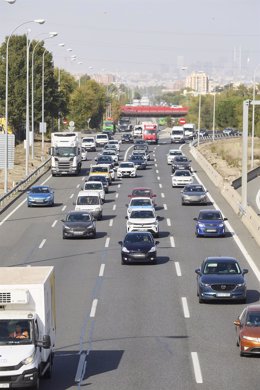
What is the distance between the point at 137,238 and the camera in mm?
42875

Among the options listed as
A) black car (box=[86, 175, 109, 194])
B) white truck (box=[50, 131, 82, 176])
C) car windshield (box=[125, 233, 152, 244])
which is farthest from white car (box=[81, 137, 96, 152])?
car windshield (box=[125, 233, 152, 244])

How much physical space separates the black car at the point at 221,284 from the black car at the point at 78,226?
50.5ft

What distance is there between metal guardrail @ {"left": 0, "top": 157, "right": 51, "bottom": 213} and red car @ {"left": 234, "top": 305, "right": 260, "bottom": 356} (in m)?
36.6

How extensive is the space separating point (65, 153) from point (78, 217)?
99.8 feet

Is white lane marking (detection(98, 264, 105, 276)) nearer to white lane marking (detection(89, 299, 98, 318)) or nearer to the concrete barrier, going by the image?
white lane marking (detection(89, 299, 98, 318))

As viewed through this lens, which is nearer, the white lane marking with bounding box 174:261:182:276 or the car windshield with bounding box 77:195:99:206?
the white lane marking with bounding box 174:261:182:276

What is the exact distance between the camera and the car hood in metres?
33.6

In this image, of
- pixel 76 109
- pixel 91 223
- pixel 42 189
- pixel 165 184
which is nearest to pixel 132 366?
pixel 91 223

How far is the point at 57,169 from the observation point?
8144 cm

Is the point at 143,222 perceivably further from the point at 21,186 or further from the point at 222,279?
the point at 21,186

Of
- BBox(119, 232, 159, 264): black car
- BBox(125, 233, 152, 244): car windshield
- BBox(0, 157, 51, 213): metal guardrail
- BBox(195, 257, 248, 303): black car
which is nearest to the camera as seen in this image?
BBox(195, 257, 248, 303): black car

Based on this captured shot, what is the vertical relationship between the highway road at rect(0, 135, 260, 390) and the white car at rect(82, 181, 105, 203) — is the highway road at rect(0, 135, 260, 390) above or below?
below

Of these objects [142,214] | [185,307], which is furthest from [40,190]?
[185,307]

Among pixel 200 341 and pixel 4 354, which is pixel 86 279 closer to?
pixel 200 341
